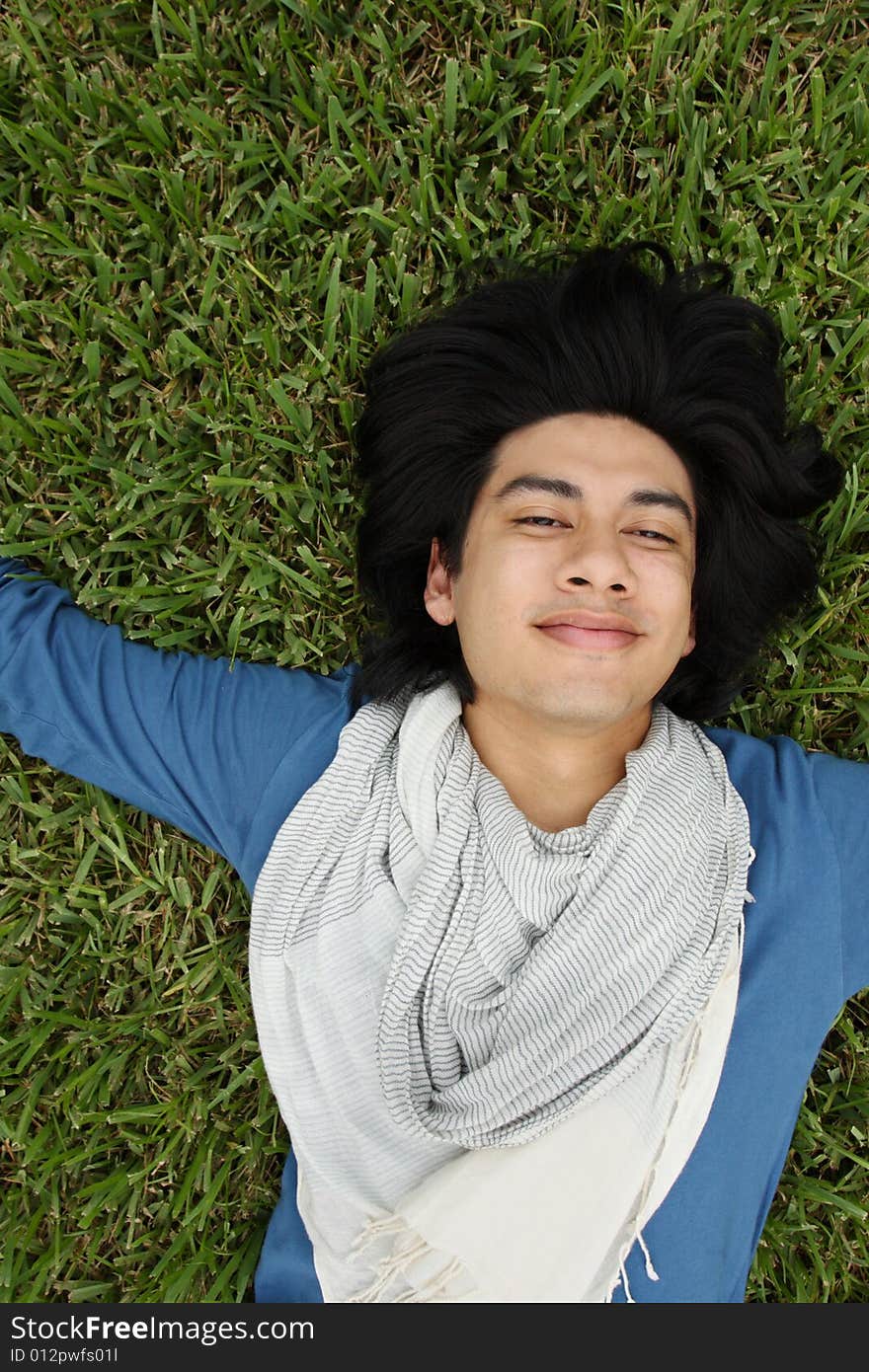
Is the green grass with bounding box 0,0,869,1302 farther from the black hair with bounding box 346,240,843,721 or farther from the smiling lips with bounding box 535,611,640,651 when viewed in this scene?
the smiling lips with bounding box 535,611,640,651

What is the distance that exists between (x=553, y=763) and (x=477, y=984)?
490mm

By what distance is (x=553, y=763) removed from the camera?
89.1 inches

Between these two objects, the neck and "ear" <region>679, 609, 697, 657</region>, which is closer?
the neck

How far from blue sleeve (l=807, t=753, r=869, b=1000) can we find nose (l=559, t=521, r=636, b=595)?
70 centimetres

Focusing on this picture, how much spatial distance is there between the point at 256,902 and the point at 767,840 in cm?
110

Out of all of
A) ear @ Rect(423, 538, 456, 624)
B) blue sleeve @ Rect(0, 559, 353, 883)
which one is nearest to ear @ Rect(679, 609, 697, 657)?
ear @ Rect(423, 538, 456, 624)

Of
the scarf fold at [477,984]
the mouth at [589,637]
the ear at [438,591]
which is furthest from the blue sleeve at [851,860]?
the ear at [438,591]

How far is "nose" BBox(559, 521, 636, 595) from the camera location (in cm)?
195

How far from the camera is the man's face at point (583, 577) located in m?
1.98

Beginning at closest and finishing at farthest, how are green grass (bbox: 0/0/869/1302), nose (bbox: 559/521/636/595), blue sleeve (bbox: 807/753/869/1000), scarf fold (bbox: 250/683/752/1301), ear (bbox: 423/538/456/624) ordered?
nose (bbox: 559/521/636/595) → scarf fold (bbox: 250/683/752/1301) → blue sleeve (bbox: 807/753/869/1000) → ear (bbox: 423/538/456/624) → green grass (bbox: 0/0/869/1302)

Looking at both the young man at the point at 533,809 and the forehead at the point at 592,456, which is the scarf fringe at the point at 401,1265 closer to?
the young man at the point at 533,809

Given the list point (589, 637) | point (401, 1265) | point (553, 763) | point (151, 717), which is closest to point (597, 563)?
point (589, 637)

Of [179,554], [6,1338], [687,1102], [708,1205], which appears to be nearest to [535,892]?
[687,1102]

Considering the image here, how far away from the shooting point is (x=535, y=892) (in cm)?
211
